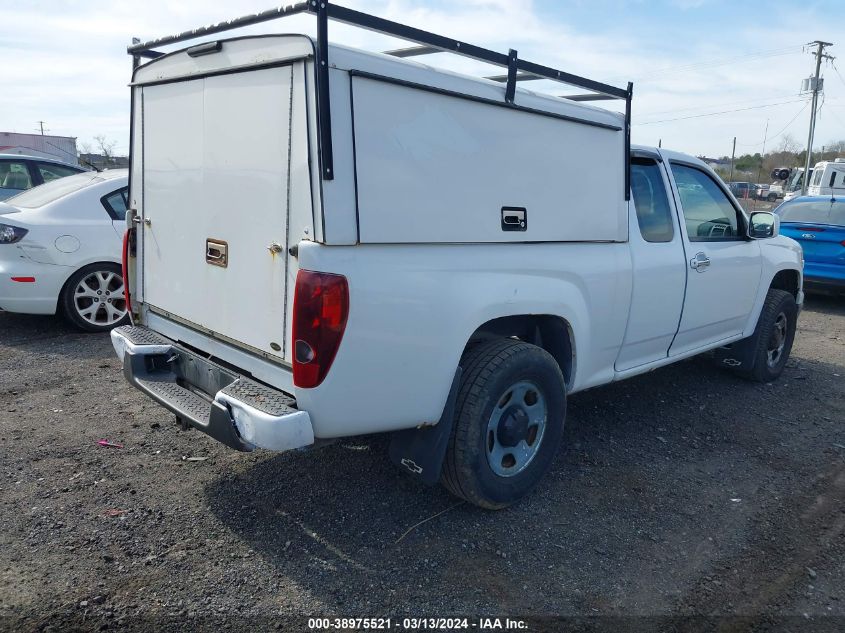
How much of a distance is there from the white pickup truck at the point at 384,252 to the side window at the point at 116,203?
9.61 ft

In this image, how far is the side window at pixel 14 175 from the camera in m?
8.84

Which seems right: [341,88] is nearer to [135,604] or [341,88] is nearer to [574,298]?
[574,298]

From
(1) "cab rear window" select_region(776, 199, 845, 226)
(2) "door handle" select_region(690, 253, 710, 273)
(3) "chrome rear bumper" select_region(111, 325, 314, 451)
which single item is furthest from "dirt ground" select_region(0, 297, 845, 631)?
(1) "cab rear window" select_region(776, 199, 845, 226)

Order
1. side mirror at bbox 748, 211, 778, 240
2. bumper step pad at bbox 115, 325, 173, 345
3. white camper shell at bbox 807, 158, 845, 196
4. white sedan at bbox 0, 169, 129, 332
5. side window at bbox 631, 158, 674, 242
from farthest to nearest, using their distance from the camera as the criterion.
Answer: white camper shell at bbox 807, 158, 845, 196 → white sedan at bbox 0, 169, 129, 332 → side mirror at bbox 748, 211, 778, 240 → side window at bbox 631, 158, 674, 242 → bumper step pad at bbox 115, 325, 173, 345

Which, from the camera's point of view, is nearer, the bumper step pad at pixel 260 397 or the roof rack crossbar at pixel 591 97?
the bumper step pad at pixel 260 397

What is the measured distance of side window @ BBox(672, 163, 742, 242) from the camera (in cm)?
485

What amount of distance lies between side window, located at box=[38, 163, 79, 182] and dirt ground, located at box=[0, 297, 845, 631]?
5.13 m

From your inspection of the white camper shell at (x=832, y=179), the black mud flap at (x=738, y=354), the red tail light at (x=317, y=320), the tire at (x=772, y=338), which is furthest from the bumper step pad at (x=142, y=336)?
the white camper shell at (x=832, y=179)

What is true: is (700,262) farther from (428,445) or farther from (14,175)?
(14,175)

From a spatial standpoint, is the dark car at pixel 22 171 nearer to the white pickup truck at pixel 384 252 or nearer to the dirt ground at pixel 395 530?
the dirt ground at pixel 395 530

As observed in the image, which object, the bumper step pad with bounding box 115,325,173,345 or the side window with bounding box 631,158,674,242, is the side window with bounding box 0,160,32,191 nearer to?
the bumper step pad with bounding box 115,325,173,345

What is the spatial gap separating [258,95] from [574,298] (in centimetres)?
195

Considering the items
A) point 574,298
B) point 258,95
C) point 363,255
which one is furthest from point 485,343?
point 258,95

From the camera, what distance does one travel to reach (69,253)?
6449 mm
